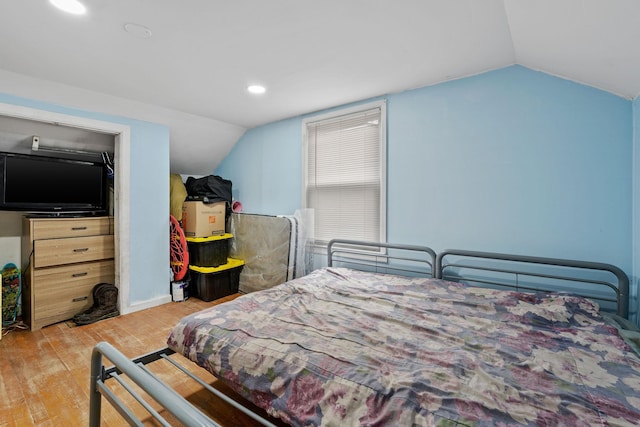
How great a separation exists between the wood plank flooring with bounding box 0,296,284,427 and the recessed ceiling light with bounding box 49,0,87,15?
A: 2.22 meters

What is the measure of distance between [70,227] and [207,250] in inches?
52.2

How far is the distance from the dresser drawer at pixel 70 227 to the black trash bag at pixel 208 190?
93 centimetres

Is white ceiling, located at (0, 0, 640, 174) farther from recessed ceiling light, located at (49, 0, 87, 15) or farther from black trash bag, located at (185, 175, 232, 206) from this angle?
black trash bag, located at (185, 175, 232, 206)

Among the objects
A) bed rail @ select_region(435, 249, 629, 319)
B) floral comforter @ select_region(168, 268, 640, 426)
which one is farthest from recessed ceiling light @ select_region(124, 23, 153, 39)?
bed rail @ select_region(435, 249, 629, 319)

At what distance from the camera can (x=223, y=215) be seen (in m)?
3.87

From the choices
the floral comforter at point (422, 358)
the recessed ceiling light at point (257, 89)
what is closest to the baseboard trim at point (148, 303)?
the floral comforter at point (422, 358)

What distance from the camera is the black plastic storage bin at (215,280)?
3.48 meters

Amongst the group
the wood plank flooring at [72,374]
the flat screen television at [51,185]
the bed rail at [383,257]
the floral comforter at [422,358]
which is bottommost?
the wood plank flooring at [72,374]

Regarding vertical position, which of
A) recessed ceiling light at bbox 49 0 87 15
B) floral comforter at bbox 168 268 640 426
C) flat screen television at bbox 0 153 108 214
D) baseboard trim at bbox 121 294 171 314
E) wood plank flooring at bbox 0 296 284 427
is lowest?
wood plank flooring at bbox 0 296 284 427

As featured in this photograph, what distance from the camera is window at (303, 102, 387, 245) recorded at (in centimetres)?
292

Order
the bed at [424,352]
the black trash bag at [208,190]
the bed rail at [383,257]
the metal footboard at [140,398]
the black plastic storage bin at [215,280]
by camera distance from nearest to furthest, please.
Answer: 1. the metal footboard at [140,398]
2. the bed at [424,352]
3. the bed rail at [383,257]
4. the black plastic storage bin at [215,280]
5. the black trash bag at [208,190]

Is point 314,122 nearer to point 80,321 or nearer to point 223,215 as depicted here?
point 223,215

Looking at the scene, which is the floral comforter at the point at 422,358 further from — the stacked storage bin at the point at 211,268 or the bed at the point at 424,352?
the stacked storage bin at the point at 211,268

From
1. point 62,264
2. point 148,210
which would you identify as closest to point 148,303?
point 62,264
